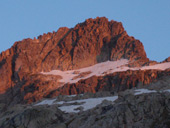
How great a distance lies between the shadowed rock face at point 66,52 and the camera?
127 m

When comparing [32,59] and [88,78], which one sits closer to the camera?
[88,78]

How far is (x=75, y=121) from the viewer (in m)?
52.2

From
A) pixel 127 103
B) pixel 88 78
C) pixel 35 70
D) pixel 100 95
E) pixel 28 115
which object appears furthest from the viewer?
pixel 35 70

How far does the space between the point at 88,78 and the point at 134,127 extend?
65811mm

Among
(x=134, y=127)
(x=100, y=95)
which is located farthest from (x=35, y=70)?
(x=134, y=127)

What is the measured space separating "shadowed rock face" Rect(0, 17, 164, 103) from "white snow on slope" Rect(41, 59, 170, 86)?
2.62 meters

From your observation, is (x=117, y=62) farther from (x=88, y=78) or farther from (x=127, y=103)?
(x=127, y=103)

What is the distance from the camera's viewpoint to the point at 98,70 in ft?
403

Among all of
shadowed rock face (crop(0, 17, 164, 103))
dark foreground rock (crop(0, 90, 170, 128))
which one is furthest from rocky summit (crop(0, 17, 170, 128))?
dark foreground rock (crop(0, 90, 170, 128))

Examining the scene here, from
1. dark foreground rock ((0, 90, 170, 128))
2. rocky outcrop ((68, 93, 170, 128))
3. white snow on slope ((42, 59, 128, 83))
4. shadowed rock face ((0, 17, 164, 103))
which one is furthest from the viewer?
shadowed rock face ((0, 17, 164, 103))

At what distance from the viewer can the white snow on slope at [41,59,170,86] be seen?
374 feet

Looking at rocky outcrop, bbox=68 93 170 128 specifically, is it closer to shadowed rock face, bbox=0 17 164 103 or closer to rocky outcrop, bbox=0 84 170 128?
rocky outcrop, bbox=0 84 170 128

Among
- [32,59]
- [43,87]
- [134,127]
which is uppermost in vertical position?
[32,59]

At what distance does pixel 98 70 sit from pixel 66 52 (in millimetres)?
15028
